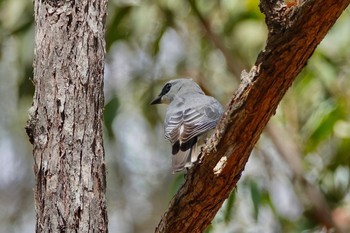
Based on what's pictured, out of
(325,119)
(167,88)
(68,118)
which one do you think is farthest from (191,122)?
(325,119)

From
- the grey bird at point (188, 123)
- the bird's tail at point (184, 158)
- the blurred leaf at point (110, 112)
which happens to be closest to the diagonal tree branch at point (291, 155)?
the blurred leaf at point (110, 112)

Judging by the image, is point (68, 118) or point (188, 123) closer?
point (68, 118)

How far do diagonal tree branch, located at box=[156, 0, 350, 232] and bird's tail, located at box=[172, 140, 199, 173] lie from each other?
0.42m

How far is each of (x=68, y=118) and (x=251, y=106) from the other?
70cm

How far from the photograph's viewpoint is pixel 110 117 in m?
5.00

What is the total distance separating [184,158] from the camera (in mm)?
3697

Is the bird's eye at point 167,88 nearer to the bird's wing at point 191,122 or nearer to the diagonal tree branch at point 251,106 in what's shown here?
the bird's wing at point 191,122

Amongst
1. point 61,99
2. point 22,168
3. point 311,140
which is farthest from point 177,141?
point 22,168

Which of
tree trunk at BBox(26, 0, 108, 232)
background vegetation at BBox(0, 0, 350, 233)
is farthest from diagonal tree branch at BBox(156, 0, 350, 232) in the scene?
background vegetation at BBox(0, 0, 350, 233)

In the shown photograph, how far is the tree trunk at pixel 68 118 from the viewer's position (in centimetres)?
316

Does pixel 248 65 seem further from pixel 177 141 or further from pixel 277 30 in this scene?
pixel 277 30

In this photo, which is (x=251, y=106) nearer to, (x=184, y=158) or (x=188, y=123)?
(x=184, y=158)

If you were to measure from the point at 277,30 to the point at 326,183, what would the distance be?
3622 millimetres

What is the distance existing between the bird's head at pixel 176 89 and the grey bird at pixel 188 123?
11 centimetres
